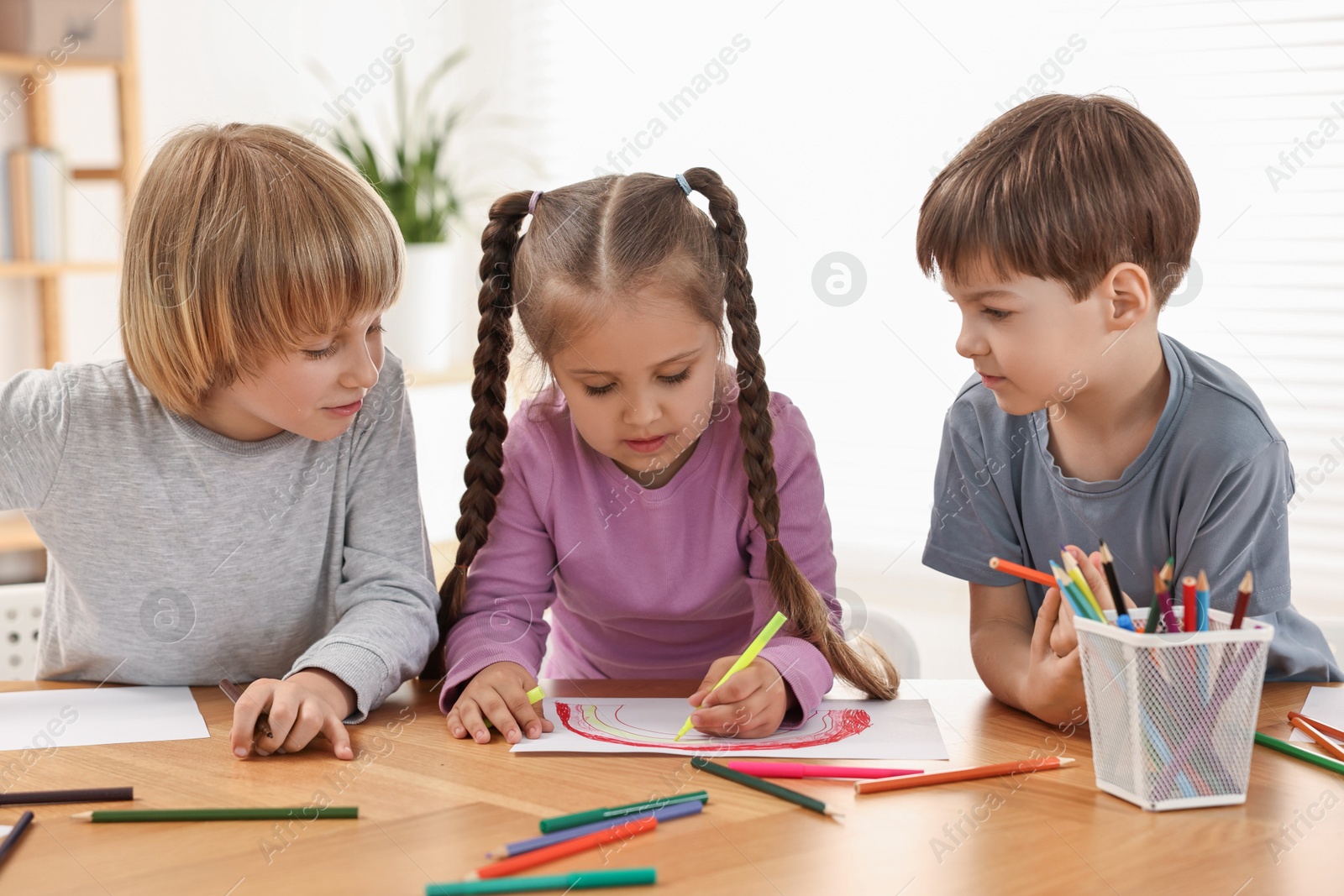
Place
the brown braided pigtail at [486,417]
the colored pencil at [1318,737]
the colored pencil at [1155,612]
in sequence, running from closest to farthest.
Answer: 1. the colored pencil at [1155,612]
2. the colored pencil at [1318,737]
3. the brown braided pigtail at [486,417]

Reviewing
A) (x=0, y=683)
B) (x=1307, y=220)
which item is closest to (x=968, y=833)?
(x=0, y=683)

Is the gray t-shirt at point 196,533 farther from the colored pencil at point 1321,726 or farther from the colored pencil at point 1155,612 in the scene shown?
the colored pencil at point 1321,726

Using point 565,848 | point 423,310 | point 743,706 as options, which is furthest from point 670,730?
point 423,310

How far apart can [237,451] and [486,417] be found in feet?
0.79

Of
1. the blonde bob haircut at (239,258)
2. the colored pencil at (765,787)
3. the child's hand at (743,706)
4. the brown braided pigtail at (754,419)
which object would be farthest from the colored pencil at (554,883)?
the blonde bob haircut at (239,258)

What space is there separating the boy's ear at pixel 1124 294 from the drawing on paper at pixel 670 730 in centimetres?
42

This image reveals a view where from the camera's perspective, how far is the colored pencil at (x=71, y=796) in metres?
0.80

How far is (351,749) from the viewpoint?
931mm

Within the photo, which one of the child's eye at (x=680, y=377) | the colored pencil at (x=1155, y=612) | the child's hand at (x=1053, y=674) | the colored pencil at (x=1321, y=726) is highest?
the child's eye at (x=680, y=377)

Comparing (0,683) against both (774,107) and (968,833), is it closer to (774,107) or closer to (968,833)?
(968,833)

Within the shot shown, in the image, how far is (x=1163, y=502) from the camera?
1.11 metres

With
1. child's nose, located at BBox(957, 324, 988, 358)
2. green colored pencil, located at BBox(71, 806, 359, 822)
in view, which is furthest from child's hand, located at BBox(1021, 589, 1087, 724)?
green colored pencil, located at BBox(71, 806, 359, 822)

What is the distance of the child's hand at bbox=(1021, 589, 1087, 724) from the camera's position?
3.05 ft

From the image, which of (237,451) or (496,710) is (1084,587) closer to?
(496,710)
